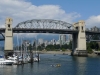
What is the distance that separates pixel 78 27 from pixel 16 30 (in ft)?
101

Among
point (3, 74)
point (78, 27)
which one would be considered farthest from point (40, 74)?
point (78, 27)

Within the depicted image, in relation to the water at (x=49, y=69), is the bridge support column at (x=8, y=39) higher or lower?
higher

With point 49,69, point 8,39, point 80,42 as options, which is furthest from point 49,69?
point 80,42

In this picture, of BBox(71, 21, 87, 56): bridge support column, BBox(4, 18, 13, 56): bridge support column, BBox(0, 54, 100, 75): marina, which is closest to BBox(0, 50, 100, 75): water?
BBox(0, 54, 100, 75): marina

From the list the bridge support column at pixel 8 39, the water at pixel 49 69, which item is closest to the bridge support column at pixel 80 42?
the bridge support column at pixel 8 39

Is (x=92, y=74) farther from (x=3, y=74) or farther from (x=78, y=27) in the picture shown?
(x=78, y=27)

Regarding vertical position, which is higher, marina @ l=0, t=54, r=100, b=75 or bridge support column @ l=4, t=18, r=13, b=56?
bridge support column @ l=4, t=18, r=13, b=56

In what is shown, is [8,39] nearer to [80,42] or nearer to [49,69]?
[80,42]

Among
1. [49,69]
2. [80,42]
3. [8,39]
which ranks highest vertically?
[8,39]

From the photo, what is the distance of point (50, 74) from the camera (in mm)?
55219

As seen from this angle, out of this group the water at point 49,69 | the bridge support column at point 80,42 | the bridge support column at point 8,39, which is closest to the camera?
the water at point 49,69

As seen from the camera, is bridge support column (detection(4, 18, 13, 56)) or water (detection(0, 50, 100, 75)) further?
bridge support column (detection(4, 18, 13, 56))

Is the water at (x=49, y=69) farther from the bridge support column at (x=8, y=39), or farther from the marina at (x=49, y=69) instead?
the bridge support column at (x=8, y=39)

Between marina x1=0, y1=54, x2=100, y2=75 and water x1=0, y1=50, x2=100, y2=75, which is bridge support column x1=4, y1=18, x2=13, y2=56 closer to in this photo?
marina x1=0, y1=54, x2=100, y2=75
